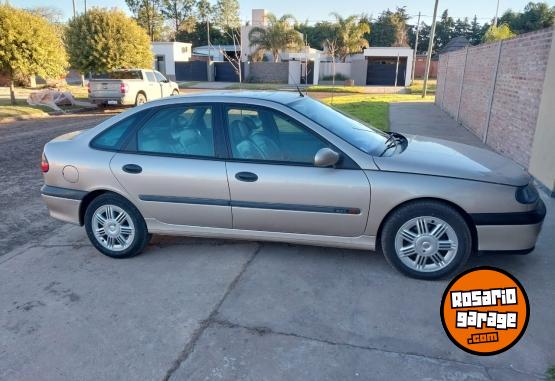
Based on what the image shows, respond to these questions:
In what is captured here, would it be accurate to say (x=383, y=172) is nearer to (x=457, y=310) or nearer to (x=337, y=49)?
(x=457, y=310)

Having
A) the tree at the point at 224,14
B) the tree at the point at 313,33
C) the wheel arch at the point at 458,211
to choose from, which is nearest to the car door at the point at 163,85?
the wheel arch at the point at 458,211

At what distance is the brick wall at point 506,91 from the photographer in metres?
6.86

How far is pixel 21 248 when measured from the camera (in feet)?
14.7

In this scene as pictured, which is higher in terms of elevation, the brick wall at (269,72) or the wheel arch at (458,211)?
the brick wall at (269,72)

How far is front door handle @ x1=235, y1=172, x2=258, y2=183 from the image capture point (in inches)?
147

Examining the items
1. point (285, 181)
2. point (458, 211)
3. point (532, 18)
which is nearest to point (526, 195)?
point (458, 211)

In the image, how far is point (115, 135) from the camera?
415cm

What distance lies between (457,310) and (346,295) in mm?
860

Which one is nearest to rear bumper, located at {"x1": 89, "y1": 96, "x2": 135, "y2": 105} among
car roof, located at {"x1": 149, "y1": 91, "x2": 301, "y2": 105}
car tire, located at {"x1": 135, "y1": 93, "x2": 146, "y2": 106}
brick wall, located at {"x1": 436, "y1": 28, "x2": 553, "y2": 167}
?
car tire, located at {"x1": 135, "y1": 93, "x2": 146, "y2": 106}

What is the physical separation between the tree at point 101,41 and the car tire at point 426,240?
722 inches

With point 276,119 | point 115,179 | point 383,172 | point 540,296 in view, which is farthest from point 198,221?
point 540,296

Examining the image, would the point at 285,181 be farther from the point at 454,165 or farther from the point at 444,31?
the point at 444,31

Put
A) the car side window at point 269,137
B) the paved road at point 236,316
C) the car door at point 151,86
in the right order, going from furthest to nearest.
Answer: the car door at point 151,86 < the car side window at point 269,137 < the paved road at point 236,316

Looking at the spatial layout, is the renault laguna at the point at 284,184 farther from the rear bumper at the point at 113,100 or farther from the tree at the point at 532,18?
the tree at the point at 532,18
